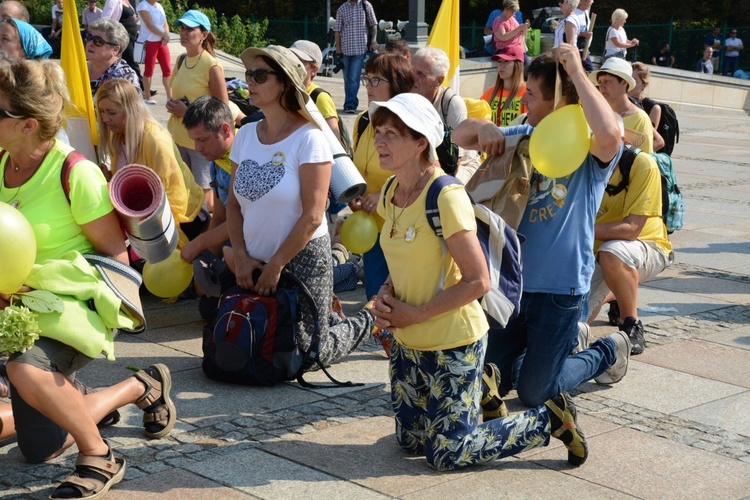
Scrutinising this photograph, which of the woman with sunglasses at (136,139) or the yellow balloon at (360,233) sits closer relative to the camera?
the yellow balloon at (360,233)

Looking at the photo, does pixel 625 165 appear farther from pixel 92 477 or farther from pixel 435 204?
pixel 92 477

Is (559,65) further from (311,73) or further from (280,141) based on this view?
(311,73)

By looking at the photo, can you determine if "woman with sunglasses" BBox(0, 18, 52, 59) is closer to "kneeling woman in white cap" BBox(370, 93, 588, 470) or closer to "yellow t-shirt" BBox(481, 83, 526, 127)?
"yellow t-shirt" BBox(481, 83, 526, 127)

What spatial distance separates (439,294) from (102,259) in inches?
54.1

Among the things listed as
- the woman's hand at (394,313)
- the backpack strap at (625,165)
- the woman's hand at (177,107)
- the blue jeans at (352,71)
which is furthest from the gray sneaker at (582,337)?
the blue jeans at (352,71)

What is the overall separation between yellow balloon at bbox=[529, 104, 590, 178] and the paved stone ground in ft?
4.24

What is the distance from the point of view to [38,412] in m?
4.23

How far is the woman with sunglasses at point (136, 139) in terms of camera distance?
6.85m

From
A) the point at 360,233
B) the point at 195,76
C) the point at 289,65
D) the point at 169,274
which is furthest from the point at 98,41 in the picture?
the point at 289,65

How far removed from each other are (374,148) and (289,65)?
1136mm

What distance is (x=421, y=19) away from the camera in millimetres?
20703

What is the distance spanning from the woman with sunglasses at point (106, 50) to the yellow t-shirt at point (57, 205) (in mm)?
4067

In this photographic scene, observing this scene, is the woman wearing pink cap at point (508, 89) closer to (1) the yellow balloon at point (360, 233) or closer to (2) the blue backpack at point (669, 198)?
(2) the blue backpack at point (669, 198)

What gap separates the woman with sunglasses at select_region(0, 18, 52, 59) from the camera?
29.4 feet
